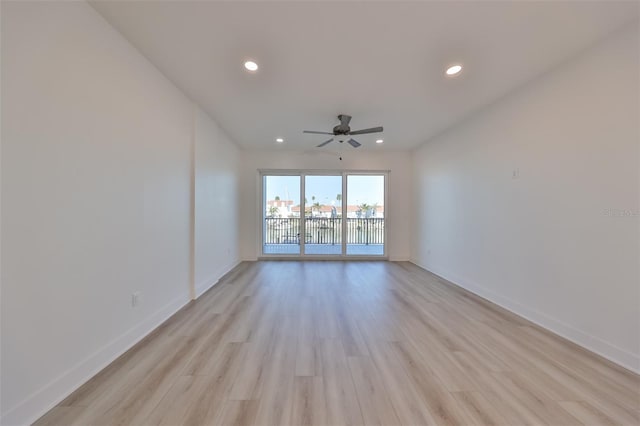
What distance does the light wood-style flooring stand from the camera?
1.33 meters

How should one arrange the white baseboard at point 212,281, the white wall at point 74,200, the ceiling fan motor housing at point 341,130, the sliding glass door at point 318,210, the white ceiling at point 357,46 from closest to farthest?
the white wall at point 74,200 → the white ceiling at point 357,46 → the white baseboard at point 212,281 → the ceiling fan motor housing at point 341,130 → the sliding glass door at point 318,210

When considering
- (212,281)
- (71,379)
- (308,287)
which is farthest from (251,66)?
(212,281)

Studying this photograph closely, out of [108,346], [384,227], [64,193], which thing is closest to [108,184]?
[64,193]

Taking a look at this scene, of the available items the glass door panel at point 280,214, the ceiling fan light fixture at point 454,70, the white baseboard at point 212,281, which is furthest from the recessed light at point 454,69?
the white baseboard at point 212,281

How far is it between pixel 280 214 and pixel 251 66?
3819 mm

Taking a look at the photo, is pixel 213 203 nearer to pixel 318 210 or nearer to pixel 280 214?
pixel 280 214

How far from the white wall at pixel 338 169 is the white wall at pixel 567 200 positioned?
81.1 inches

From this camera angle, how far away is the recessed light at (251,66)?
87.8 inches

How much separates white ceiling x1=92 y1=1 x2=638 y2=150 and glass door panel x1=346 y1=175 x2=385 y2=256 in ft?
8.70

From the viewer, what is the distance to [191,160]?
3111mm

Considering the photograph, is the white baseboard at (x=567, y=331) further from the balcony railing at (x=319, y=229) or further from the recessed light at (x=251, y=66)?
the recessed light at (x=251, y=66)

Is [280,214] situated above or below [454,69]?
below

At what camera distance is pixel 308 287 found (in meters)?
3.58

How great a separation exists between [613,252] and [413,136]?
10.6 ft
